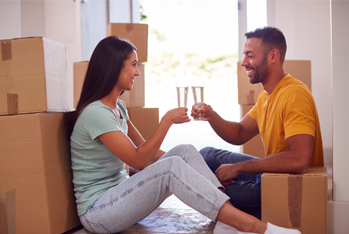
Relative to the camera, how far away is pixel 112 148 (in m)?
1.47

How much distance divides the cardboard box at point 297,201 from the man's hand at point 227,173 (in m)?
0.21

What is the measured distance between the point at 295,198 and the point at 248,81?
52.6 inches

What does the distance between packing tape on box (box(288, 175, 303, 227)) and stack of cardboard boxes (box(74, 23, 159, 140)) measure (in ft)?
4.87

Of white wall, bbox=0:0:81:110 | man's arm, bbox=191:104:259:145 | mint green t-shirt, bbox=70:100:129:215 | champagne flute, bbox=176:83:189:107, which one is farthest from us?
white wall, bbox=0:0:81:110

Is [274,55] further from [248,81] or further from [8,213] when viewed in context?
[8,213]

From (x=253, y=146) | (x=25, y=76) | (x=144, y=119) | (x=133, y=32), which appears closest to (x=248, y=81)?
(x=253, y=146)

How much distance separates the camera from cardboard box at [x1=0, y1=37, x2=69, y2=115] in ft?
4.96

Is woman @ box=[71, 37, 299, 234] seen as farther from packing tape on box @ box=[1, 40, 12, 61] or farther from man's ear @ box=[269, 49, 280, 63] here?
man's ear @ box=[269, 49, 280, 63]

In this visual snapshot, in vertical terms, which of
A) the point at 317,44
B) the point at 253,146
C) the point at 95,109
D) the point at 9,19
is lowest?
the point at 253,146

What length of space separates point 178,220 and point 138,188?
48 centimetres

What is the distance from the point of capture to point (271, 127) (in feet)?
5.51

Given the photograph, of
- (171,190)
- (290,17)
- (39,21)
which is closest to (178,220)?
(171,190)

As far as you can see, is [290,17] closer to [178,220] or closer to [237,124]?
[237,124]

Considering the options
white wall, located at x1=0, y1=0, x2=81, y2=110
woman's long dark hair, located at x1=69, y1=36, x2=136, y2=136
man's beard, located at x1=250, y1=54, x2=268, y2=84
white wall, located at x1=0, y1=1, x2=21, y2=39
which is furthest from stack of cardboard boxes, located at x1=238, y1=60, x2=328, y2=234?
white wall, located at x1=0, y1=0, x2=81, y2=110
